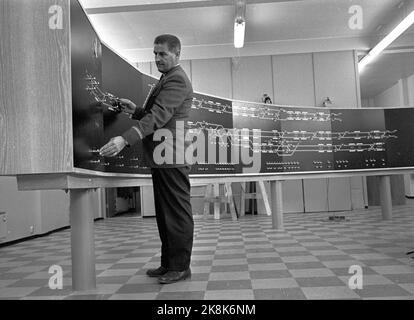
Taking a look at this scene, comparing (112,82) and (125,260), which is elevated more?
(112,82)

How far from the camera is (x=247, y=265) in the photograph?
2852mm

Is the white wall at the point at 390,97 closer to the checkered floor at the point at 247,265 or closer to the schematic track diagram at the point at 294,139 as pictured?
the schematic track diagram at the point at 294,139

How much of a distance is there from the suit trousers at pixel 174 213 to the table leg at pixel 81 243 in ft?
1.37

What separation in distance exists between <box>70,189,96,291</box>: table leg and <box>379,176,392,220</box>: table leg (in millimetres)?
4494

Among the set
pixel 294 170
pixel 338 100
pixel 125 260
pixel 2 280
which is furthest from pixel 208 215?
pixel 2 280

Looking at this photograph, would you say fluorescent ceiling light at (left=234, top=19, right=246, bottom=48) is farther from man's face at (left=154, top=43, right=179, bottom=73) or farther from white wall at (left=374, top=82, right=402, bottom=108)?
white wall at (left=374, top=82, right=402, bottom=108)

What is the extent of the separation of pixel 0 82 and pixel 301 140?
401 centimetres

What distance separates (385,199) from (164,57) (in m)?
4.34

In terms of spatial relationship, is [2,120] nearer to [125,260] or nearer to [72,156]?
[72,156]

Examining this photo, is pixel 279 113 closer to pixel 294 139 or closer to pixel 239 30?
pixel 294 139

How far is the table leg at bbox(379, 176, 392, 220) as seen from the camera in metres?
5.62

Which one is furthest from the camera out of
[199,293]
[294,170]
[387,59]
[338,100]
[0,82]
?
[387,59]

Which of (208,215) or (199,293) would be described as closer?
(199,293)

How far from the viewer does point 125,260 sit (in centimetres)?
327
